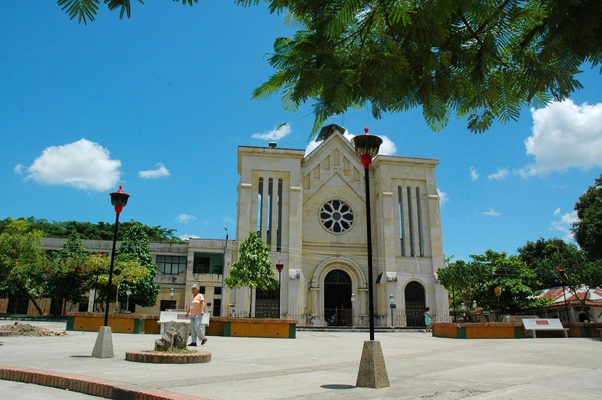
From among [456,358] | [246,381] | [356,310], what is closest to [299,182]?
[356,310]

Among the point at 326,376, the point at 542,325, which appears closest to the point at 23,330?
the point at 326,376

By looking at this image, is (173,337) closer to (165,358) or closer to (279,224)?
(165,358)

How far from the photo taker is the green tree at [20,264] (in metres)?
34.6

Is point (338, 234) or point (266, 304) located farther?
point (338, 234)

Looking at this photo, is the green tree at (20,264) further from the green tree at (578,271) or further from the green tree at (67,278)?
the green tree at (578,271)

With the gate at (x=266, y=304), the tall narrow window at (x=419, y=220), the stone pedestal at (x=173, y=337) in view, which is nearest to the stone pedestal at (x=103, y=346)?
the stone pedestal at (x=173, y=337)

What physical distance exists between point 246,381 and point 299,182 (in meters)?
29.1

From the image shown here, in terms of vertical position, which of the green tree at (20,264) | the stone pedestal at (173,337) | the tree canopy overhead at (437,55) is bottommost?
the stone pedestal at (173,337)

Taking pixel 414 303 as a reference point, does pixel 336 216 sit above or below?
above

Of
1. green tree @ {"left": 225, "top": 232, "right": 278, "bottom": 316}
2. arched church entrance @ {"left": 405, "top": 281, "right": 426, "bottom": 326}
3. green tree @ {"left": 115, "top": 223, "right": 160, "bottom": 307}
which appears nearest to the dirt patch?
green tree @ {"left": 225, "top": 232, "right": 278, "bottom": 316}

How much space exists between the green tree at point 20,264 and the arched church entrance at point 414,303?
27626 millimetres

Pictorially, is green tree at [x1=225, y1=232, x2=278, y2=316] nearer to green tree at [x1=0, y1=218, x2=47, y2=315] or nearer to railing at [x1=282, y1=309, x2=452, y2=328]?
railing at [x1=282, y1=309, x2=452, y2=328]

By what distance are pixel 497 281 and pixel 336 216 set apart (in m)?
12.5

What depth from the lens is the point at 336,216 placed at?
36344 mm
